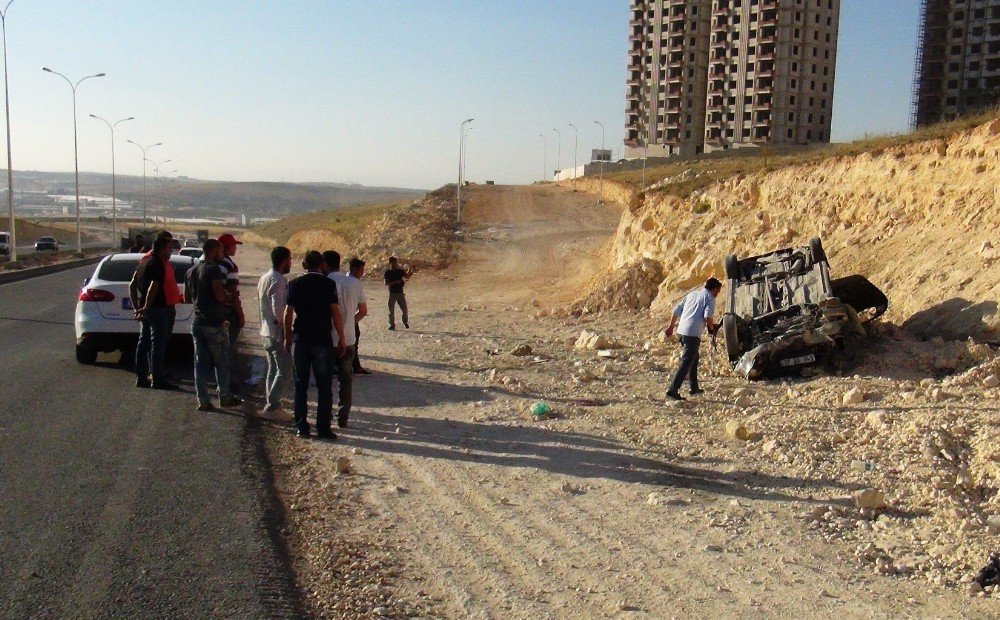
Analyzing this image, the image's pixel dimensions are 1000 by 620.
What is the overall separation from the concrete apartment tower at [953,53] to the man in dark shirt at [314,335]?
88.9m

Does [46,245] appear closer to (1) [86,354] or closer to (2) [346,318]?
(1) [86,354]

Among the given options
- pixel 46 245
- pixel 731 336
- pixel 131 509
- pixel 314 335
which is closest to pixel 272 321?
pixel 314 335

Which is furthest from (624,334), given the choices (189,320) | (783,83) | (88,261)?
(783,83)

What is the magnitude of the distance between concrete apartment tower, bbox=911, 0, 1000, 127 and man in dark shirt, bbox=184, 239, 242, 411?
291 feet

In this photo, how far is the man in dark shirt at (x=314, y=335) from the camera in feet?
27.1

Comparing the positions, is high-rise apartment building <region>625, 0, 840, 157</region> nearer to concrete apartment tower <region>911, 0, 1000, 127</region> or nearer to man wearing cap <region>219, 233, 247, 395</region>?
concrete apartment tower <region>911, 0, 1000, 127</region>

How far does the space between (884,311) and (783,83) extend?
8219cm

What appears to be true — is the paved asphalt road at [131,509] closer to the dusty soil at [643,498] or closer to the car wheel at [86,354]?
the dusty soil at [643,498]

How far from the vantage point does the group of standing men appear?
328 inches

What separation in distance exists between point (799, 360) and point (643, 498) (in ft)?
16.5

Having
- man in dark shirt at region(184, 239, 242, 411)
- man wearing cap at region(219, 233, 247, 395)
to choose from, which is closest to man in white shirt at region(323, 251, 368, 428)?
man wearing cap at region(219, 233, 247, 395)

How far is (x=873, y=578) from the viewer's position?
16.8 feet

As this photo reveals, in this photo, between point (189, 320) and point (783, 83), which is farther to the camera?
point (783, 83)

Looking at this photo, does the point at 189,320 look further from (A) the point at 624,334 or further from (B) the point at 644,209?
(B) the point at 644,209
